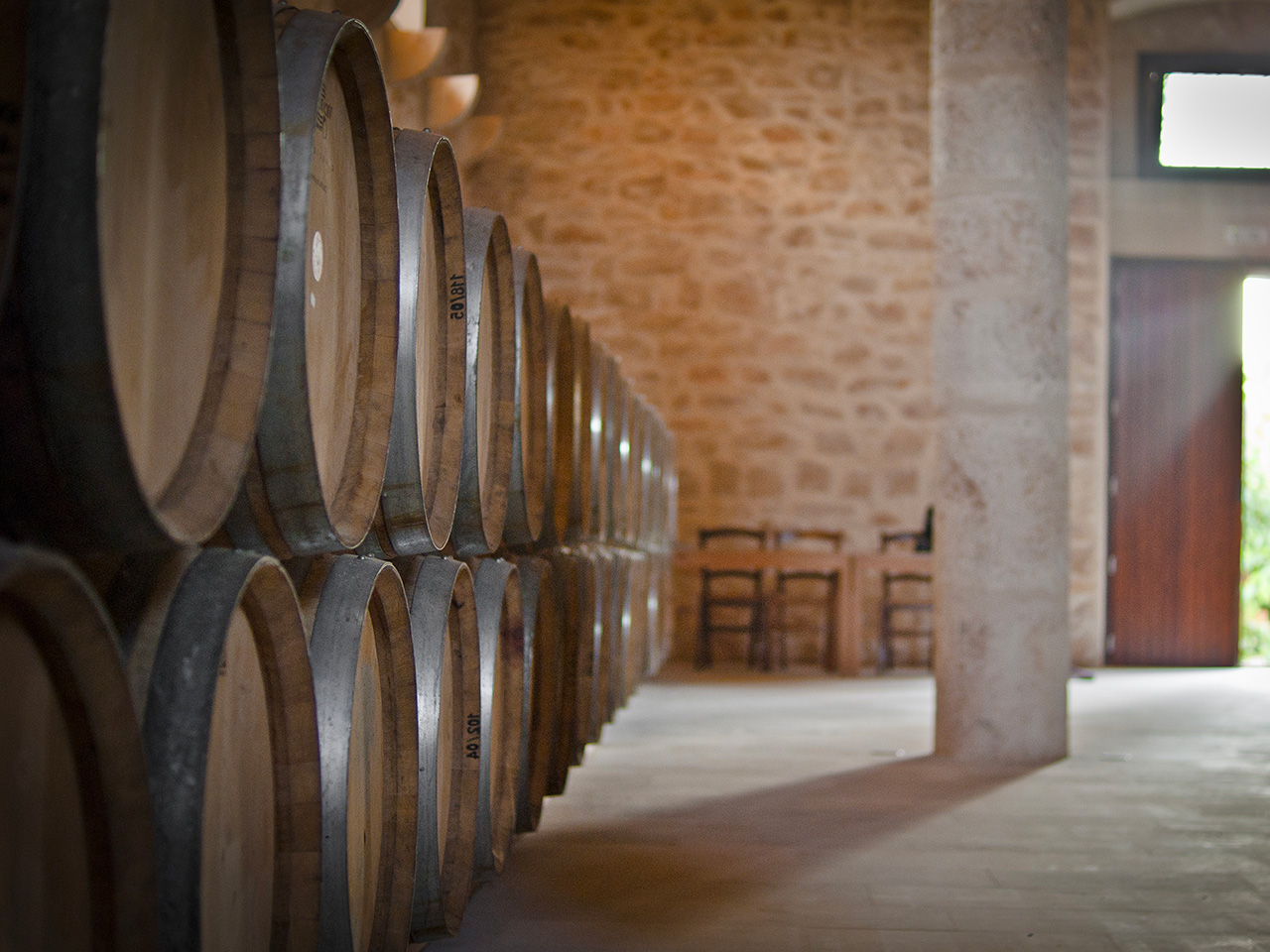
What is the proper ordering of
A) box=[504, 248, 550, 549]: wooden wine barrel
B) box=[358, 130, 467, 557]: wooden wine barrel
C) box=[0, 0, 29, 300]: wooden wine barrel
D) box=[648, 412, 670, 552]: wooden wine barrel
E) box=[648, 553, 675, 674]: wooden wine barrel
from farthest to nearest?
box=[648, 412, 670, 552]: wooden wine barrel, box=[648, 553, 675, 674]: wooden wine barrel, box=[504, 248, 550, 549]: wooden wine barrel, box=[358, 130, 467, 557]: wooden wine barrel, box=[0, 0, 29, 300]: wooden wine barrel

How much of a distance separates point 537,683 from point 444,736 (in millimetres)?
736

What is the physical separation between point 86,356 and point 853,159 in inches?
343

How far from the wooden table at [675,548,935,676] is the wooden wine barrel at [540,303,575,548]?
169 inches

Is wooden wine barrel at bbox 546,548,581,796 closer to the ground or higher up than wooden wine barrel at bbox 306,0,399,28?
closer to the ground

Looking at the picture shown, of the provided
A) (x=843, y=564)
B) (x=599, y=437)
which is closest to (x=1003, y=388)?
(x=599, y=437)

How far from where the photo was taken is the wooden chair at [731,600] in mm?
7926

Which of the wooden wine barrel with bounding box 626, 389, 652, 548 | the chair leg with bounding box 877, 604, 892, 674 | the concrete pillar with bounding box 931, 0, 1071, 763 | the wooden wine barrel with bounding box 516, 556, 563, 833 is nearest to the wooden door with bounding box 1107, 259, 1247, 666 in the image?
the chair leg with bounding box 877, 604, 892, 674

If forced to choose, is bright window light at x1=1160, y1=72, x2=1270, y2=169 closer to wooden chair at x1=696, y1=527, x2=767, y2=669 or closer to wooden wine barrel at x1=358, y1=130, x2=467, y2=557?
wooden chair at x1=696, y1=527, x2=767, y2=669

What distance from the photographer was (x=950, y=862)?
8.97ft

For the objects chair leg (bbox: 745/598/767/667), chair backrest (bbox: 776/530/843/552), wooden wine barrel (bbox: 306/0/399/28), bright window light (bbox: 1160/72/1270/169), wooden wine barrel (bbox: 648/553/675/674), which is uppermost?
bright window light (bbox: 1160/72/1270/169)

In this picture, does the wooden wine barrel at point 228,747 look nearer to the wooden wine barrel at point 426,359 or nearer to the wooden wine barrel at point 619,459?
the wooden wine barrel at point 426,359

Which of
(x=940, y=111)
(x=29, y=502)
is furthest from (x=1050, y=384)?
(x=29, y=502)

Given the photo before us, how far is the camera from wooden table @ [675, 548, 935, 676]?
734 cm

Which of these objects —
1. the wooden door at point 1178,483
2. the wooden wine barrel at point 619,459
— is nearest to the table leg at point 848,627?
the wooden door at point 1178,483
